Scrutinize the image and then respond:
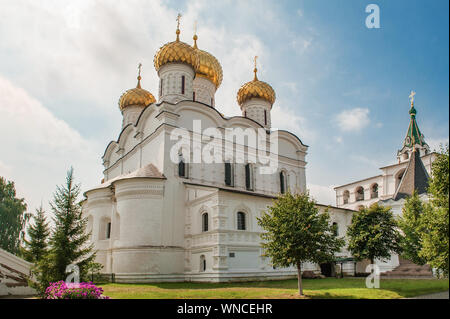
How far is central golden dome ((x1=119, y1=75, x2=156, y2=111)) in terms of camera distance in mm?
28266

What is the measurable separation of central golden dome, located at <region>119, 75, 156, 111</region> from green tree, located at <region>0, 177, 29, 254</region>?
44.2 feet

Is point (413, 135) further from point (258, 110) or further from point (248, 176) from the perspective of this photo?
point (248, 176)

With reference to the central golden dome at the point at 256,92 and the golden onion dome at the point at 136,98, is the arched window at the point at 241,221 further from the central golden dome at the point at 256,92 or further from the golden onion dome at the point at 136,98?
the golden onion dome at the point at 136,98

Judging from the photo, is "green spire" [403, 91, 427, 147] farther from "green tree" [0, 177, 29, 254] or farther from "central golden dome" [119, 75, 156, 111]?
"green tree" [0, 177, 29, 254]

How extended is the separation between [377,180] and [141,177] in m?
31.2

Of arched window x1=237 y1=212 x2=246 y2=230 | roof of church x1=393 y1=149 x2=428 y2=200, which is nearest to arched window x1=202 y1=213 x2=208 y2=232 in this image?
arched window x1=237 y1=212 x2=246 y2=230

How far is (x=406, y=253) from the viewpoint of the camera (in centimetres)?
1808

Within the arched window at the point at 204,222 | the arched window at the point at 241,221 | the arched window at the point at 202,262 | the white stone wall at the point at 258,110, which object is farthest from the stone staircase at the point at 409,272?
the white stone wall at the point at 258,110

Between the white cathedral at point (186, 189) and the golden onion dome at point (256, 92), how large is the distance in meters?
0.09

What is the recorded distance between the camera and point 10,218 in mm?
30953

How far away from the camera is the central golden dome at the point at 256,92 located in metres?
28.8

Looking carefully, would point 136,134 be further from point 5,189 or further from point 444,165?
point 444,165

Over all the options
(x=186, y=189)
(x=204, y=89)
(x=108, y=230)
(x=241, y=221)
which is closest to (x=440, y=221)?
(x=241, y=221)

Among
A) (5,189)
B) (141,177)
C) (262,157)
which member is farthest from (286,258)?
(5,189)
